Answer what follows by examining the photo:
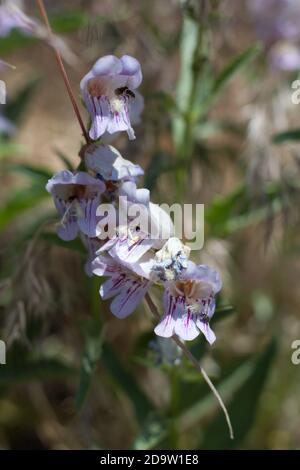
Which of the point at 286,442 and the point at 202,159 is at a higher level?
the point at 202,159

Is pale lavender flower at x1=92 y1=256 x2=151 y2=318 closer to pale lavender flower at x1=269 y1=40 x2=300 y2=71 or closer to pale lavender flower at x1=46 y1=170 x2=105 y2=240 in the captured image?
pale lavender flower at x1=46 y1=170 x2=105 y2=240

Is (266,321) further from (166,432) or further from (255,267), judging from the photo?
(166,432)

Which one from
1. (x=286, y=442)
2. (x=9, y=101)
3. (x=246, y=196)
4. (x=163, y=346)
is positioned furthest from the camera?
(x=9, y=101)

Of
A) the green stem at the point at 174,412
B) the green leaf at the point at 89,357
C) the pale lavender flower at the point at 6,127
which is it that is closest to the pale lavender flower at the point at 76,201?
the green leaf at the point at 89,357

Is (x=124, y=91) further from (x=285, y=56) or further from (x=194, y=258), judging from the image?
(x=285, y=56)

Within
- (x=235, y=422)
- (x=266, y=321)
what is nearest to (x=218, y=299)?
(x=235, y=422)

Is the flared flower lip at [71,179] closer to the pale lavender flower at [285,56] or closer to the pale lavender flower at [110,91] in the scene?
the pale lavender flower at [110,91]
